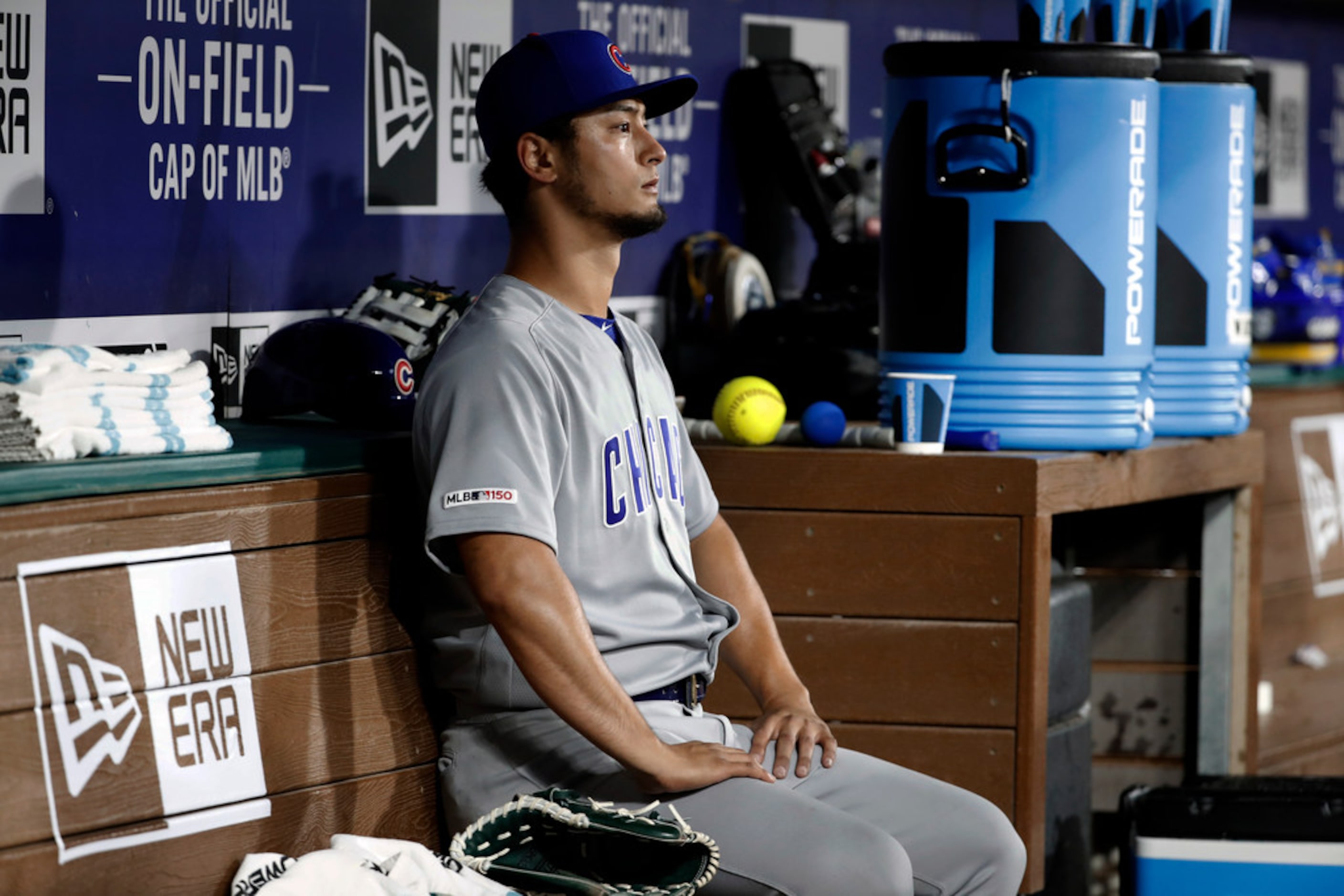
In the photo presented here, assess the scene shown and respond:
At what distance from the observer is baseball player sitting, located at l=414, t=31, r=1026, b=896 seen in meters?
2.55

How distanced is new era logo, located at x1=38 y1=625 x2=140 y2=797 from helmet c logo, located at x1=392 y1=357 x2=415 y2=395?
2.48ft

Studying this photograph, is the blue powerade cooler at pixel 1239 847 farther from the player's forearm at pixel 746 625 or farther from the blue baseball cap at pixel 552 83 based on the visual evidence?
the blue baseball cap at pixel 552 83

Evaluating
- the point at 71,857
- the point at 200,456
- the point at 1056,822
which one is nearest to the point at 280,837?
the point at 71,857

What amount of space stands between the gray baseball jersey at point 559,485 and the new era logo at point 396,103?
960 mm

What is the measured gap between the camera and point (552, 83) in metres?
2.79

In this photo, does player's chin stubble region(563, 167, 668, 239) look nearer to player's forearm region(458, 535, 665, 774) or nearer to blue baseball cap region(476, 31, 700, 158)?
blue baseball cap region(476, 31, 700, 158)

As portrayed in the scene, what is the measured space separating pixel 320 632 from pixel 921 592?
1.14 meters

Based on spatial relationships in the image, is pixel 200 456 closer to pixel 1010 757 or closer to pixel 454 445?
pixel 454 445

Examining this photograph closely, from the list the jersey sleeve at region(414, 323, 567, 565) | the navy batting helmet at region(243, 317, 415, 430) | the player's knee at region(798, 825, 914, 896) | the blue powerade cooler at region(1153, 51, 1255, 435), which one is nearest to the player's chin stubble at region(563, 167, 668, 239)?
the jersey sleeve at region(414, 323, 567, 565)

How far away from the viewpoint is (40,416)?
2477mm

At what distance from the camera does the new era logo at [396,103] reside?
368cm

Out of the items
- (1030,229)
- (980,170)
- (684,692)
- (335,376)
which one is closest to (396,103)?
(335,376)

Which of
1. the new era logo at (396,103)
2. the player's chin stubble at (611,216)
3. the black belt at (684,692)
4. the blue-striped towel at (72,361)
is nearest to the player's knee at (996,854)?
the black belt at (684,692)

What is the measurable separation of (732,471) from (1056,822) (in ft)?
3.14
